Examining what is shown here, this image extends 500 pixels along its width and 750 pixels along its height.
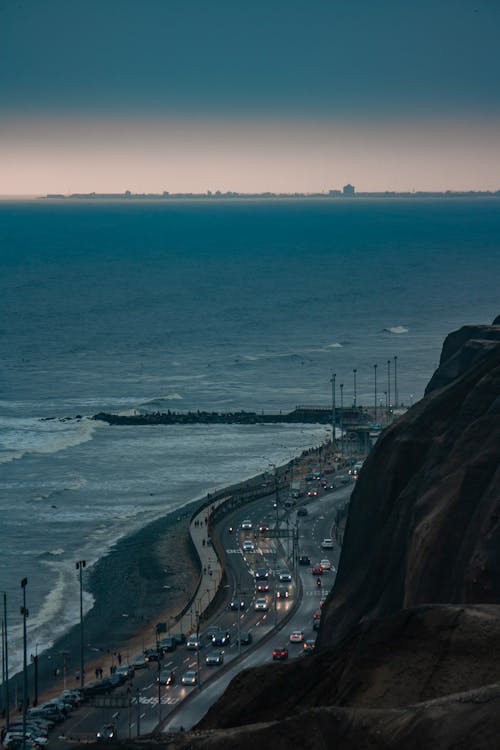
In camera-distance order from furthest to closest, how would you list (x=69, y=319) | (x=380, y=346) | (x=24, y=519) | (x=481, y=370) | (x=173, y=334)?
1. (x=69, y=319)
2. (x=173, y=334)
3. (x=380, y=346)
4. (x=24, y=519)
5. (x=481, y=370)

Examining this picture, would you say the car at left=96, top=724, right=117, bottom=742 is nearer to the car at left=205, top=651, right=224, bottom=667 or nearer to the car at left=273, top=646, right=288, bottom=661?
the car at left=205, top=651, right=224, bottom=667

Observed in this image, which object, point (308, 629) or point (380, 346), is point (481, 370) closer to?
point (308, 629)

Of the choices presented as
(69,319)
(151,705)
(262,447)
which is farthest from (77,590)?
(69,319)

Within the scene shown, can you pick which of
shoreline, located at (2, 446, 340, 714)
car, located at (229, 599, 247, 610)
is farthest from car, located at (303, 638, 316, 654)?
car, located at (229, 599, 247, 610)

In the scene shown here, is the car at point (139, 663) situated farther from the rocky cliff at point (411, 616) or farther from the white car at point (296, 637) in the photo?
the rocky cliff at point (411, 616)

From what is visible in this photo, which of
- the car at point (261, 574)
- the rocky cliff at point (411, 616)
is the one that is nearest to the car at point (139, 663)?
the rocky cliff at point (411, 616)

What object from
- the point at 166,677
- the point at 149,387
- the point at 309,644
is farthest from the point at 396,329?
the point at 166,677
